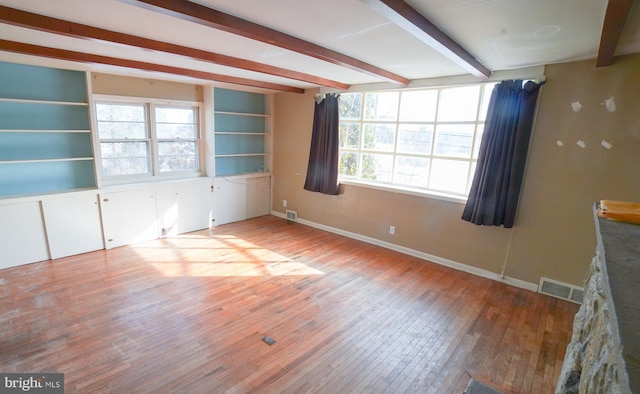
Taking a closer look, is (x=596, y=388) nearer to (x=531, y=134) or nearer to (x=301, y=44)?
(x=301, y=44)

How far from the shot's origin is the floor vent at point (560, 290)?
319 cm

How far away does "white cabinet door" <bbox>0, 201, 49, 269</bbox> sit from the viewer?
3370mm

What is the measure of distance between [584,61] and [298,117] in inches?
151

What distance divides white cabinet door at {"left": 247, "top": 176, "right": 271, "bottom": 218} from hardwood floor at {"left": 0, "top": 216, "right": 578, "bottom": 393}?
1868 mm

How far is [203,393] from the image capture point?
1.93 meters

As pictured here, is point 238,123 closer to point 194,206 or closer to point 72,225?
point 194,206

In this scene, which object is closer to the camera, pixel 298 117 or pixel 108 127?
pixel 108 127

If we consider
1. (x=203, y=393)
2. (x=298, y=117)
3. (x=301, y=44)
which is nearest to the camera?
(x=203, y=393)

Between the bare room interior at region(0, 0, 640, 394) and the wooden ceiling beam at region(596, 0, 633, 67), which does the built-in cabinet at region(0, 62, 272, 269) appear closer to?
the bare room interior at region(0, 0, 640, 394)

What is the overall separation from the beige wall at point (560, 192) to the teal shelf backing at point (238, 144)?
289cm

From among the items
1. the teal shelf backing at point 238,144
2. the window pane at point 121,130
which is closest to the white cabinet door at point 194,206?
the teal shelf backing at point 238,144

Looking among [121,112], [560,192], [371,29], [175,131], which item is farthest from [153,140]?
[560,192]

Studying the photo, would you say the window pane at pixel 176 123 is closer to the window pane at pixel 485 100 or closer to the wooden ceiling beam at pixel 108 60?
the wooden ceiling beam at pixel 108 60

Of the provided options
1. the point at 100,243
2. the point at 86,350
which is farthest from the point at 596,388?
the point at 100,243
